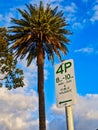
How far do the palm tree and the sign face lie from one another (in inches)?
1298

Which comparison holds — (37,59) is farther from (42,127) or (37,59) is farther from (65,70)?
(65,70)

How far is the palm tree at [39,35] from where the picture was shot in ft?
134

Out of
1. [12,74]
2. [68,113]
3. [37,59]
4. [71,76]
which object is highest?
[37,59]

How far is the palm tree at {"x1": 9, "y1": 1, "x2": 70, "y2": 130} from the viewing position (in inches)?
1612

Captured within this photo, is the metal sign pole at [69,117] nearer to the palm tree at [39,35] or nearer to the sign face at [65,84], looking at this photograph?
the sign face at [65,84]

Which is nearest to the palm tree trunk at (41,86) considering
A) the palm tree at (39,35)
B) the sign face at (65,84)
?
the palm tree at (39,35)

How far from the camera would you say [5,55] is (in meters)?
34.2

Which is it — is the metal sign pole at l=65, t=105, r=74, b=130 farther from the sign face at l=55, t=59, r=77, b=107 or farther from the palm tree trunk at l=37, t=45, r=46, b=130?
the palm tree trunk at l=37, t=45, r=46, b=130

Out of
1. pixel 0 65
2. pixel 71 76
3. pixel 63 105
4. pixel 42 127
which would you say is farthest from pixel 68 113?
pixel 42 127

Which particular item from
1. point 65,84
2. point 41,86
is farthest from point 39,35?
point 65,84

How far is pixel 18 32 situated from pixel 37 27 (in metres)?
2.28

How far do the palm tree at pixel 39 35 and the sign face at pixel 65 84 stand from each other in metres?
33.0

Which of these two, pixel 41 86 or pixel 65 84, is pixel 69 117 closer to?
pixel 65 84

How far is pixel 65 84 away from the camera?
21.3 ft
